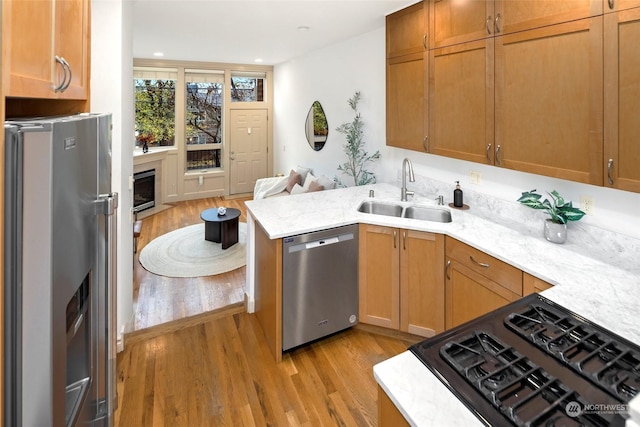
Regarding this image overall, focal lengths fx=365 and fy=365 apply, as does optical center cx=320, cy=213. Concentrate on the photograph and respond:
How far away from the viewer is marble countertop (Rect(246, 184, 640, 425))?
37.0 inches

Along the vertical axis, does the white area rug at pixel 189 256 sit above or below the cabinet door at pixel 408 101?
below

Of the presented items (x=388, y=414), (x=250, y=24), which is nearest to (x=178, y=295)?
(x=250, y=24)

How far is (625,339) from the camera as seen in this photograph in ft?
3.80

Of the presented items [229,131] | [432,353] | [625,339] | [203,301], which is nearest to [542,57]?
[625,339]

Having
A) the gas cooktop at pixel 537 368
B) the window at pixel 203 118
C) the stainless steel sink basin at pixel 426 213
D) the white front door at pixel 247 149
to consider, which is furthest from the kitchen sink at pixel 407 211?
the window at pixel 203 118

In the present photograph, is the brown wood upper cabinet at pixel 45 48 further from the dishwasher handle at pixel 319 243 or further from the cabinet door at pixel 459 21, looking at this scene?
the cabinet door at pixel 459 21

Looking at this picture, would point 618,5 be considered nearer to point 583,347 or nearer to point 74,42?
point 583,347

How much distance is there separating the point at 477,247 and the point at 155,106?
258 inches

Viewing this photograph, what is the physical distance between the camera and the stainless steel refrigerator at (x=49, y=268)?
0.71 metres

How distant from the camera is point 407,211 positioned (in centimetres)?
296

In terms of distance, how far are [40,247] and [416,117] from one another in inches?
106

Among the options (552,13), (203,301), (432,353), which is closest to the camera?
(432,353)

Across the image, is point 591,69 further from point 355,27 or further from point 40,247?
point 355,27

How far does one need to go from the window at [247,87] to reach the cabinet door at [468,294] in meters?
6.26
